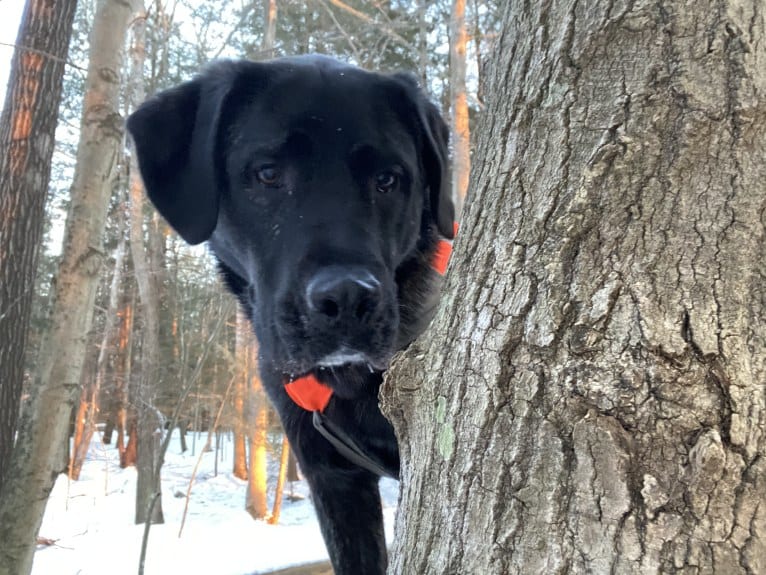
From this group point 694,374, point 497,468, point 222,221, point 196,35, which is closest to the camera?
point 694,374

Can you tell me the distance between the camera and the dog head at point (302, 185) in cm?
209

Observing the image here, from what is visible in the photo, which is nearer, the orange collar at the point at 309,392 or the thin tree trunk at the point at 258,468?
the orange collar at the point at 309,392

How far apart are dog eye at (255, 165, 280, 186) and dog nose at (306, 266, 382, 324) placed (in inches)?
23.9

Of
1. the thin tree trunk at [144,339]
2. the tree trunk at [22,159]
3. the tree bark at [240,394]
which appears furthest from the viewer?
the tree bark at [240,394]

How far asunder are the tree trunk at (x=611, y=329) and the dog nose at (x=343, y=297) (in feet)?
2.60

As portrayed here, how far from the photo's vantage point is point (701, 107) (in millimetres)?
917

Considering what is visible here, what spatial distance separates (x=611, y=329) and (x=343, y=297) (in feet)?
3.66

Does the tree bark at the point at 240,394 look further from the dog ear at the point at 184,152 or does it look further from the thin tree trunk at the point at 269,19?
the dog ear at the point at 184,152

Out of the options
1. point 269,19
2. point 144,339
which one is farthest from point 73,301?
point 269,19

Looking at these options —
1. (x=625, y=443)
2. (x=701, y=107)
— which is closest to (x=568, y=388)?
(x=625, y=443)

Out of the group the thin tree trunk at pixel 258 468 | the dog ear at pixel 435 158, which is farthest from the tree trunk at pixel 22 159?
the thin tree trunk at pixel 258 468

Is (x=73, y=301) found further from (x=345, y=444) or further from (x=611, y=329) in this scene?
(x=611, y=329)

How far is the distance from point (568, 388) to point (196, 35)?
17.1m

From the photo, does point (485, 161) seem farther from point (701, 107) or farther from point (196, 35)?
point (196, 35)
